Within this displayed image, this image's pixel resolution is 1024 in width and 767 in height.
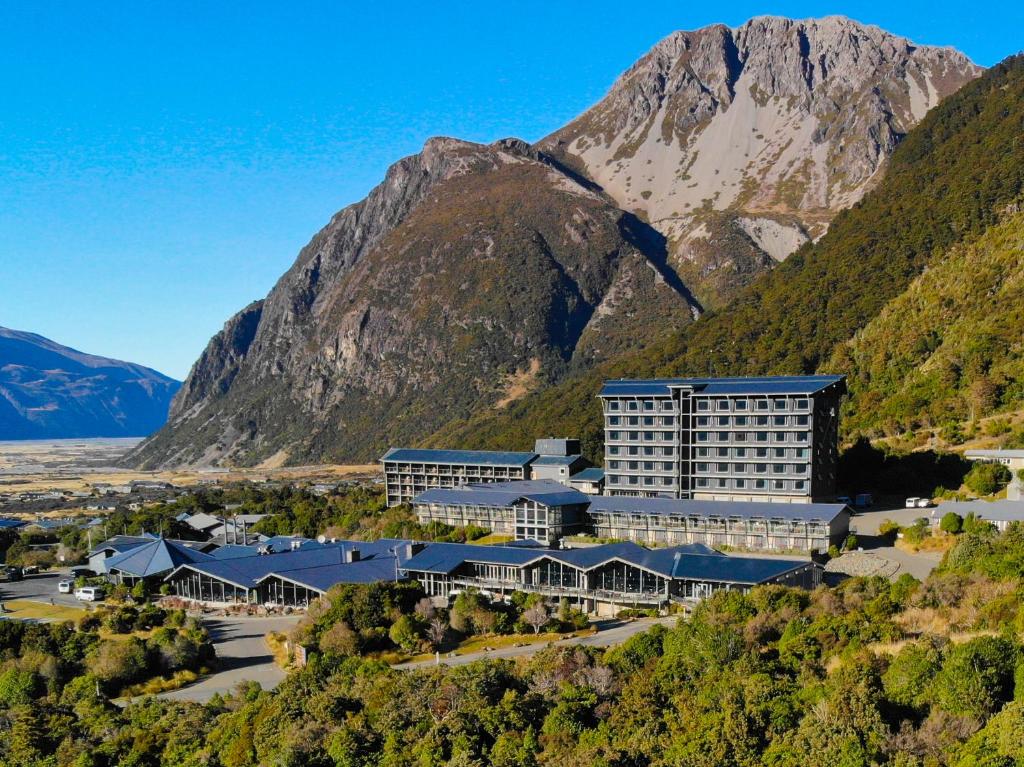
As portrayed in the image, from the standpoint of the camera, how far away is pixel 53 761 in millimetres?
37469

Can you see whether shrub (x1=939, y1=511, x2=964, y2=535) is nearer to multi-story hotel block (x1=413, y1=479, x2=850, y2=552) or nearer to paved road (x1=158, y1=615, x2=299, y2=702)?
multi-story hotel block (x1=413, y1=479, x2=850, y2=552)

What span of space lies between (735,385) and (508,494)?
1873 centimetres

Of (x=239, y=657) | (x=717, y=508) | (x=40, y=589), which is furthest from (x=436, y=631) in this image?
(x=40, y=589)

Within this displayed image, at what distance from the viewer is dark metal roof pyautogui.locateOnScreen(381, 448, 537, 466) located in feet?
303

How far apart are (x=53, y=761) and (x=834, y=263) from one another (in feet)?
358

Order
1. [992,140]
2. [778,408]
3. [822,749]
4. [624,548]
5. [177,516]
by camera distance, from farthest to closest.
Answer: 1. [992,140]
2. [177,516]
3. [778,408]
4. [624,548]
5. [822,749]

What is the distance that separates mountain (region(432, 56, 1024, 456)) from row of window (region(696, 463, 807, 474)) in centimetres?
1765

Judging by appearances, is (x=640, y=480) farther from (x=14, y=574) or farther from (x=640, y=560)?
→ (x=14, y=574)

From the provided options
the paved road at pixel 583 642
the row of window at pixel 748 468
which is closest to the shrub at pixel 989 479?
the row of window at pixel 748 468

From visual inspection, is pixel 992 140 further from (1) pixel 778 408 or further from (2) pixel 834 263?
(1) pixel 778 408

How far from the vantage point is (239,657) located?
174 feet

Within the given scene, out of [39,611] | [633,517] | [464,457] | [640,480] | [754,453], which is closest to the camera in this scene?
[39,611]

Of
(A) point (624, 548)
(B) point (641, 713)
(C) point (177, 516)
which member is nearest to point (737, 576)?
(A) point (624, 548)

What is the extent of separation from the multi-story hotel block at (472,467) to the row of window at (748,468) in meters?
14.3
